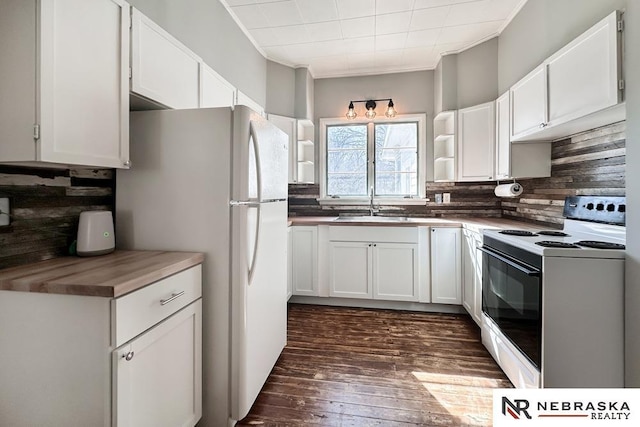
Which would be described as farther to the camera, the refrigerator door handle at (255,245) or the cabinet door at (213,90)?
the cabinet door at (213,90)

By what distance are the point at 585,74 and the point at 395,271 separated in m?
2.04

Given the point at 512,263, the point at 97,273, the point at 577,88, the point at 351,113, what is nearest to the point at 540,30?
the point at 577,88

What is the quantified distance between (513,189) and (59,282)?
123 inches

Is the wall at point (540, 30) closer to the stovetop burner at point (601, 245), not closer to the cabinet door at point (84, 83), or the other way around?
the stovetop burner at point (601, 245)

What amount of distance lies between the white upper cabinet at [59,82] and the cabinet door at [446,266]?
8.73 feet

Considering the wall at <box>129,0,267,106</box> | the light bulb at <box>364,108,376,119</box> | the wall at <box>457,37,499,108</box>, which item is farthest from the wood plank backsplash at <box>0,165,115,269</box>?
the wall at <box>457,37,499,108</box>

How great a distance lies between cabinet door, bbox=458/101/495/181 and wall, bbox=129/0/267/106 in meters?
2.18

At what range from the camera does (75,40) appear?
1.20 m

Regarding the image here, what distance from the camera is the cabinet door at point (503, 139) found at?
2604 mm

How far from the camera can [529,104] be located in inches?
88.0

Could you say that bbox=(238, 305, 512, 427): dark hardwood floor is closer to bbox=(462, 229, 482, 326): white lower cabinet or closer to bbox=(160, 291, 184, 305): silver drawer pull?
bbox=(462, 229, 482, 326): white lower cabinet

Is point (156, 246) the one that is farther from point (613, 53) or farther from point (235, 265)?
point (613, 53)

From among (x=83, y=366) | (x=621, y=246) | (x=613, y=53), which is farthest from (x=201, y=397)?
(x=613, y=53)

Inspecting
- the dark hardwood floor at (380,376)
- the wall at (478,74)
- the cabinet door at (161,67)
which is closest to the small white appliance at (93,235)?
the cabinet door at (161,67)
